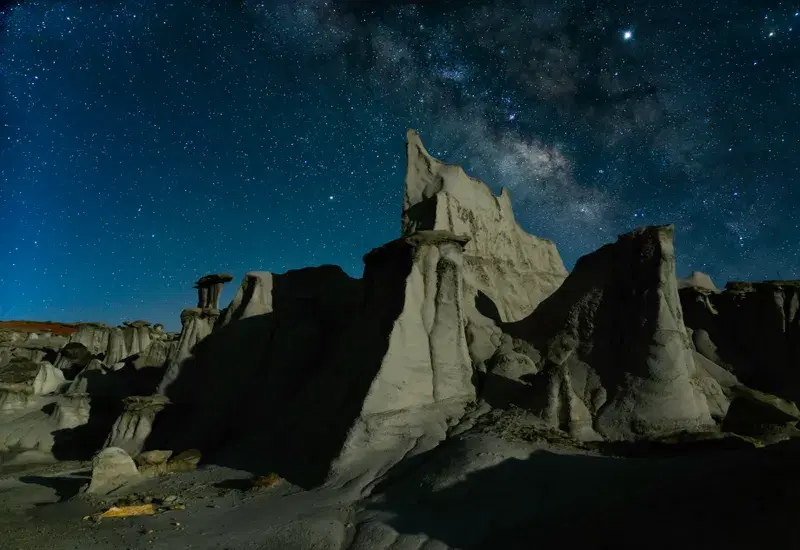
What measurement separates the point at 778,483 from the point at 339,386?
12.7 m

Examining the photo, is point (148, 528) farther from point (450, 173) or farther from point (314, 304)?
point (450, 173)

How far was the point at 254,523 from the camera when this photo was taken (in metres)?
11.7

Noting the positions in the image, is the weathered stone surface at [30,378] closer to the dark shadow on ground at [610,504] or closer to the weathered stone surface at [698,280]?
the dark shadow on ground at [610,504]

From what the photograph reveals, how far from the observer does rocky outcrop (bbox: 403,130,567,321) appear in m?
30.2

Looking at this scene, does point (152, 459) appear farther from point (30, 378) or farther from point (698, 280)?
point (698, 280)

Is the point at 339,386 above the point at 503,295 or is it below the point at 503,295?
below

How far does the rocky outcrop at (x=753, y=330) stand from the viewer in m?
21.3

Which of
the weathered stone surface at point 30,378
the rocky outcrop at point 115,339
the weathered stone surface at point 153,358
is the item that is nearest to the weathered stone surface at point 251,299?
the weathered stone surface at point 153,358

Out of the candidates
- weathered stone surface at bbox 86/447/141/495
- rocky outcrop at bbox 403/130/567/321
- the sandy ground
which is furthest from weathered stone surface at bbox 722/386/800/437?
weathered stone surface at bbox 86/447/141/495

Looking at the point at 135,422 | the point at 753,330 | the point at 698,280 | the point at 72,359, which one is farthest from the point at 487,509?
the point at 72,359

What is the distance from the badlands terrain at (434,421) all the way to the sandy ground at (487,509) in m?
0.05

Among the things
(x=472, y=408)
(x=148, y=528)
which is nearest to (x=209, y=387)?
(x=148, y=528)

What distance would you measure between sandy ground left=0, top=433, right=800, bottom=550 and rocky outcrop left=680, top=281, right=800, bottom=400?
1247 cm

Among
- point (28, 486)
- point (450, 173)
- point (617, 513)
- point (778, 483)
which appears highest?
point (450, 173)
